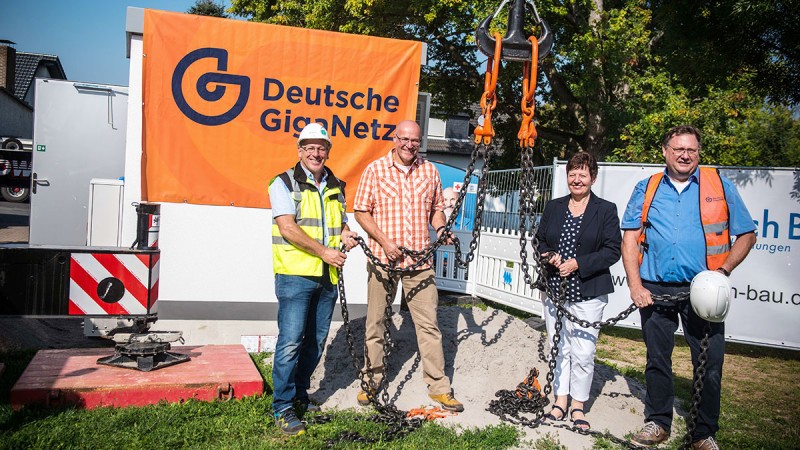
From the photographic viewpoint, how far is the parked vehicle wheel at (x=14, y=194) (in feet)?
89.7

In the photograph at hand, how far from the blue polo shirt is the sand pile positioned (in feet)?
4.58

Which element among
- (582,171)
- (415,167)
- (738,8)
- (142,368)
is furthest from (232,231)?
(738,8)

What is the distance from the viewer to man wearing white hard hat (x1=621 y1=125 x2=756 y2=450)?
4688 mm

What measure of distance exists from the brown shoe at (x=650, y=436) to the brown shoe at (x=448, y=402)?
1.35 meters

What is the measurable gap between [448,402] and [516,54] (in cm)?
279

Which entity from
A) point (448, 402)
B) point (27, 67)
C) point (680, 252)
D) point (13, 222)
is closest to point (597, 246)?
point (680, 252)

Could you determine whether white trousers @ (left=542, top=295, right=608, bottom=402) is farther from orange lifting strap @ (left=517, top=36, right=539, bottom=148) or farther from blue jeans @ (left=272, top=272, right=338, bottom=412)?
blue jeans @ (left=272, top=272, right=338, bottom=412)

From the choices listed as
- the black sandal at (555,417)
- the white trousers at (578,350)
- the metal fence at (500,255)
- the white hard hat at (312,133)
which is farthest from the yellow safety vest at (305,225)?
the metal fence at (500,255)

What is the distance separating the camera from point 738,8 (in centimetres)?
690

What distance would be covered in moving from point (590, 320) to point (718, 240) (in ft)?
3.57

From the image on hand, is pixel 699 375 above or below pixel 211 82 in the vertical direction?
below

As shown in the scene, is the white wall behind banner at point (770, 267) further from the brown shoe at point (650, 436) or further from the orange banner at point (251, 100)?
the orange banner at point (251, 100)

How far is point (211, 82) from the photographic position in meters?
6.96

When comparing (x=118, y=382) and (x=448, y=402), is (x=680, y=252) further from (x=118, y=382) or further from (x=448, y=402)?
(x=118, y=382)
